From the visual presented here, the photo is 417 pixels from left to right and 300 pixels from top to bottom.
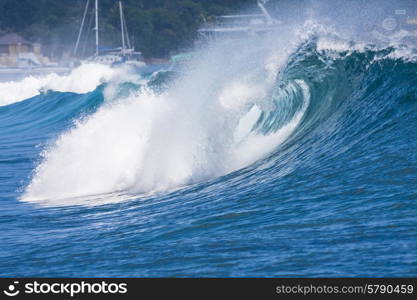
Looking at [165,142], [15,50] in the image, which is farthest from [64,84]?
[15,50]

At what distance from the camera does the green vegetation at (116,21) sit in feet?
326

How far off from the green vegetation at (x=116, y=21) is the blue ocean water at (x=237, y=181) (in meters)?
79.2

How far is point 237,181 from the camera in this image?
12211mm

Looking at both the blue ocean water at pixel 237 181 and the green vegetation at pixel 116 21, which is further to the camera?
the green vegetation at pixel 116 21

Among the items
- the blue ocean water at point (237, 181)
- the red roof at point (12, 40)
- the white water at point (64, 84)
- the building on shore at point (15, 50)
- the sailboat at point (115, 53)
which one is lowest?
the blue ocean water at point (237, 181)

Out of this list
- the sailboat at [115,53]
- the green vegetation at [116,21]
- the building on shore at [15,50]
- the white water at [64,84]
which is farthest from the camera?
the green vegetation at [116,21]

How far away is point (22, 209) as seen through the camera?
12.7m

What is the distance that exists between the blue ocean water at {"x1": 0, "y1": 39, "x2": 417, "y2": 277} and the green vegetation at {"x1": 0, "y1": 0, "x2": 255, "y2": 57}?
79.2 meters

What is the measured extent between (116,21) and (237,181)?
93.5 metres

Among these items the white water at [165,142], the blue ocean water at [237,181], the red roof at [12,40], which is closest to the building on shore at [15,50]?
the red roof at [12,40]

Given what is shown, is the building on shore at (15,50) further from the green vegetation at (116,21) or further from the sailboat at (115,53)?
the sailboat at (115,53)

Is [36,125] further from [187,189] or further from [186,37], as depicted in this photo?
[186,37]

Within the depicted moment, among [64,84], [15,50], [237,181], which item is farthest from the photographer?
[15,50]

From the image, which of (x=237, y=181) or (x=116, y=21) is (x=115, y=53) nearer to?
(x=116, y=21)
